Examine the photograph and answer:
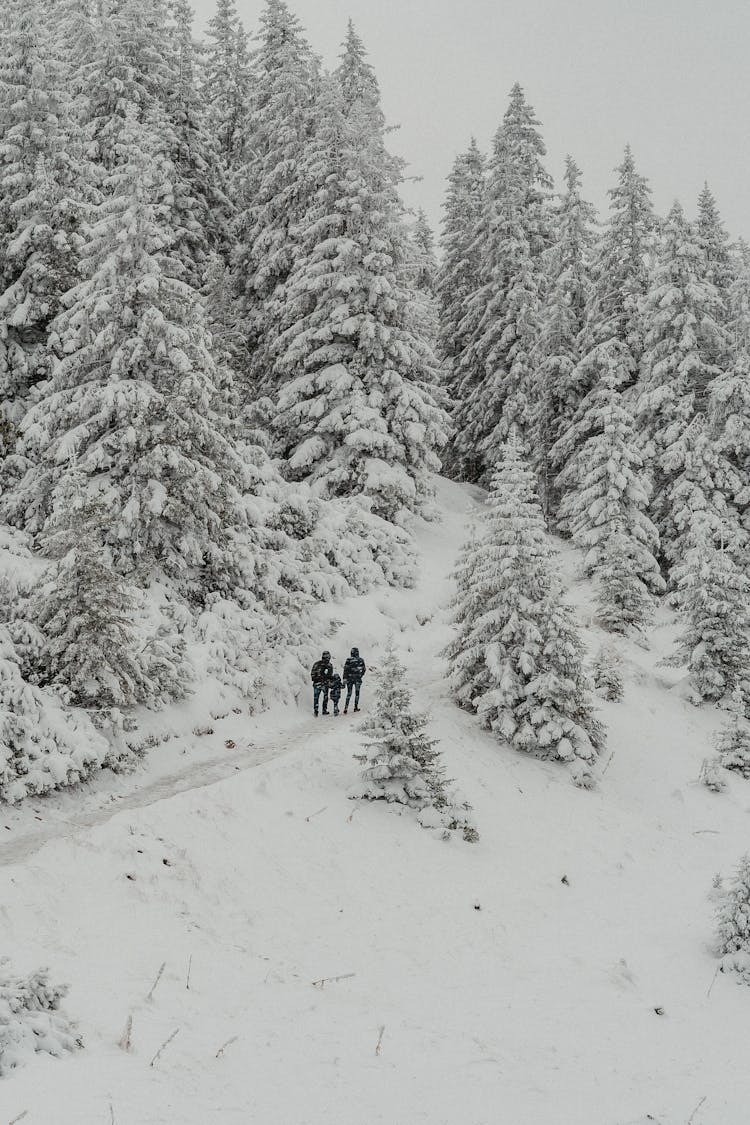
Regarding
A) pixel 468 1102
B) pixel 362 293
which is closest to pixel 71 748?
pixel 468 1102

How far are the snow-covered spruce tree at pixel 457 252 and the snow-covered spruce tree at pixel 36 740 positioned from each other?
104ft

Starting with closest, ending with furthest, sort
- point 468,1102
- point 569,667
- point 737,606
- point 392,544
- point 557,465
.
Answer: point 468,1102 < point 569,667 < point 737,606 < point 392,544 < point 557,465

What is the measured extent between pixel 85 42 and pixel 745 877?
122 ft

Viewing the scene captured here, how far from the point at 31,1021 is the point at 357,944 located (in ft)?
14.4

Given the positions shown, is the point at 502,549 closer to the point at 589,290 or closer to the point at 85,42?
the point at 589,290

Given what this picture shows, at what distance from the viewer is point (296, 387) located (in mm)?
27188

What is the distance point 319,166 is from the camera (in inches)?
1105

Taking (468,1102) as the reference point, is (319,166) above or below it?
above

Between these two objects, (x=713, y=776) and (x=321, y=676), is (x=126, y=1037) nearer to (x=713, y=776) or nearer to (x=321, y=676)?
(x=321, y=676)

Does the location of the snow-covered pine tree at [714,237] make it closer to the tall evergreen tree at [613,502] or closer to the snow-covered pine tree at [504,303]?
the snow-covered pine tree at [504,303]

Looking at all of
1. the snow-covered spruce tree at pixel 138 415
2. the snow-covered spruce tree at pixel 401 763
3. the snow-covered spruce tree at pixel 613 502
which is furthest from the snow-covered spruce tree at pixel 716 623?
the snow-covered spruce tree at pixel 138 415

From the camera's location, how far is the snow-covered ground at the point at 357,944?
22.1 ft

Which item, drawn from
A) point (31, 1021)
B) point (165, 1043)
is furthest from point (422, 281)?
point (31, 1021)

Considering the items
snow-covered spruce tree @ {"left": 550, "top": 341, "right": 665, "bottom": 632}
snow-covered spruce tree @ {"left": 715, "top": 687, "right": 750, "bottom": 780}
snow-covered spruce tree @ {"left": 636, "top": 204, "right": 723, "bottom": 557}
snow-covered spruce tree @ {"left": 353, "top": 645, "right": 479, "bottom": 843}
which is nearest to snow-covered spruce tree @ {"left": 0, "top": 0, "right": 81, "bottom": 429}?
snow-covered spruce tree @ {"left": 353, "top": 645, "right": 479, "bottom": 843}
